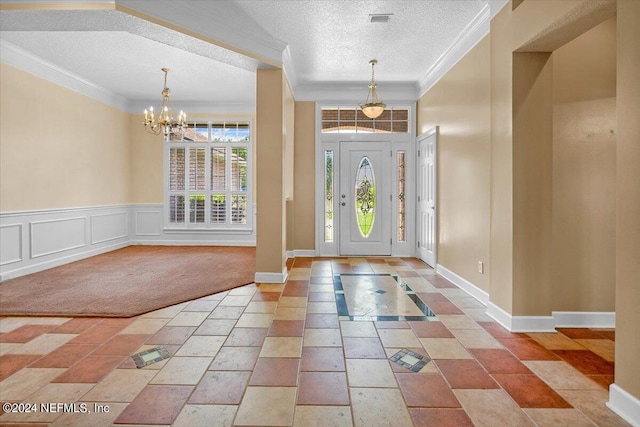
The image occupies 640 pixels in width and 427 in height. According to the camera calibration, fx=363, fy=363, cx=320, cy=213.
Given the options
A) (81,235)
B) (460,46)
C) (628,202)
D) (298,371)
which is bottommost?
(298,371)

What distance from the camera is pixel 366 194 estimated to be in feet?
21.4

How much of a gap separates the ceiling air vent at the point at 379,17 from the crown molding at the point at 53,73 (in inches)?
179

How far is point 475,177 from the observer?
400 centimetres

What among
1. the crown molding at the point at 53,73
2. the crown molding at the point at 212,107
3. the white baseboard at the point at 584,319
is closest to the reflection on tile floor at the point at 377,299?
the white baseboard at the point at 584,319

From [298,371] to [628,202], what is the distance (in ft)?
6.94

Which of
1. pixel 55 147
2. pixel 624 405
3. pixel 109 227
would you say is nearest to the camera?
pixel 624 405

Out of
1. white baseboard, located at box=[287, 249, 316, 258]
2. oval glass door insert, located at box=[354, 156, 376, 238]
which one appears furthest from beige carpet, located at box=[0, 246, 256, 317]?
oval glass door insert, located at box=[354, 156, 376, 238]

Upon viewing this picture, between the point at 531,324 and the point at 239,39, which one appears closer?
the point at 531,324

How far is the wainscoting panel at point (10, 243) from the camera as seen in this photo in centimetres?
466

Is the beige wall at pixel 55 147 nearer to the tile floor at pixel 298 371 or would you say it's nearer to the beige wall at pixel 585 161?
the tile floor at pixel 298 371

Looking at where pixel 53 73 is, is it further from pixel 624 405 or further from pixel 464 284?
pixel 624 405

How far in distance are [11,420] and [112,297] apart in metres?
2.24

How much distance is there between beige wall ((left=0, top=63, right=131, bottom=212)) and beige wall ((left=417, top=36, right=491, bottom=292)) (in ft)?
18.8

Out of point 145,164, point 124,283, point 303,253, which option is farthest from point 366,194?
point 145,164
